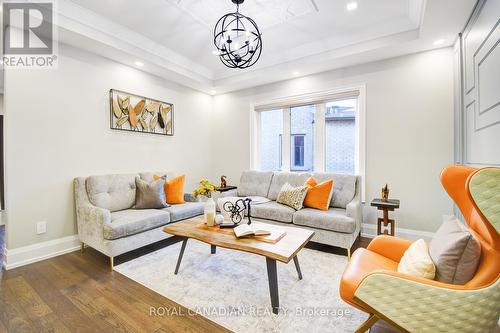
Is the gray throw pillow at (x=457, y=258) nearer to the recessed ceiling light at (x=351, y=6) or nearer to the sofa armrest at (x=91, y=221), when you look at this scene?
the recessed ceiling light at (x=351, y=6)

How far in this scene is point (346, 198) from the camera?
321cm

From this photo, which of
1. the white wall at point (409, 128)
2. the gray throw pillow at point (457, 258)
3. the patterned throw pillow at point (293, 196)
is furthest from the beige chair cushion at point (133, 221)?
the white wall at point (409, 128)

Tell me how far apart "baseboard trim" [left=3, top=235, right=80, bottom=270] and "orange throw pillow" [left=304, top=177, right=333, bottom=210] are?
3.17 metres

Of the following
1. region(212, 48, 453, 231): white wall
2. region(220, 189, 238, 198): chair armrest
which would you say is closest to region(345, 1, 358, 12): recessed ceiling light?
region(212, 48, 453, 231): white wall

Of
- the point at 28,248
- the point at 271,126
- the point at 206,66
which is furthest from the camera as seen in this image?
the point at 271,126

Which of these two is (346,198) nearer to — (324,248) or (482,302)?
(324,248)

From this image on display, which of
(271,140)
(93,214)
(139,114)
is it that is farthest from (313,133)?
(93,214)

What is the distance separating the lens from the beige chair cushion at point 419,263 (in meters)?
1.23

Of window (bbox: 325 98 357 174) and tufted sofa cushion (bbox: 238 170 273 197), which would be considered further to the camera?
tufted sofa cushion (bbox: 238 170 273 197)

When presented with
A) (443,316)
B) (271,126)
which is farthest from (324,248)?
(271,126)

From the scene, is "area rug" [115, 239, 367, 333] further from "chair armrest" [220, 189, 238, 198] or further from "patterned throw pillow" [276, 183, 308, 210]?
"chair armrest" [220, 189, 238, 198]

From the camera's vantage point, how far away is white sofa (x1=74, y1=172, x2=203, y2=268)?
Result: 2.50 m

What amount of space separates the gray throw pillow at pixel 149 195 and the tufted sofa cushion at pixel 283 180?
1729 millimetres

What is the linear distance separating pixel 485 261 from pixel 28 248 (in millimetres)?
4029
